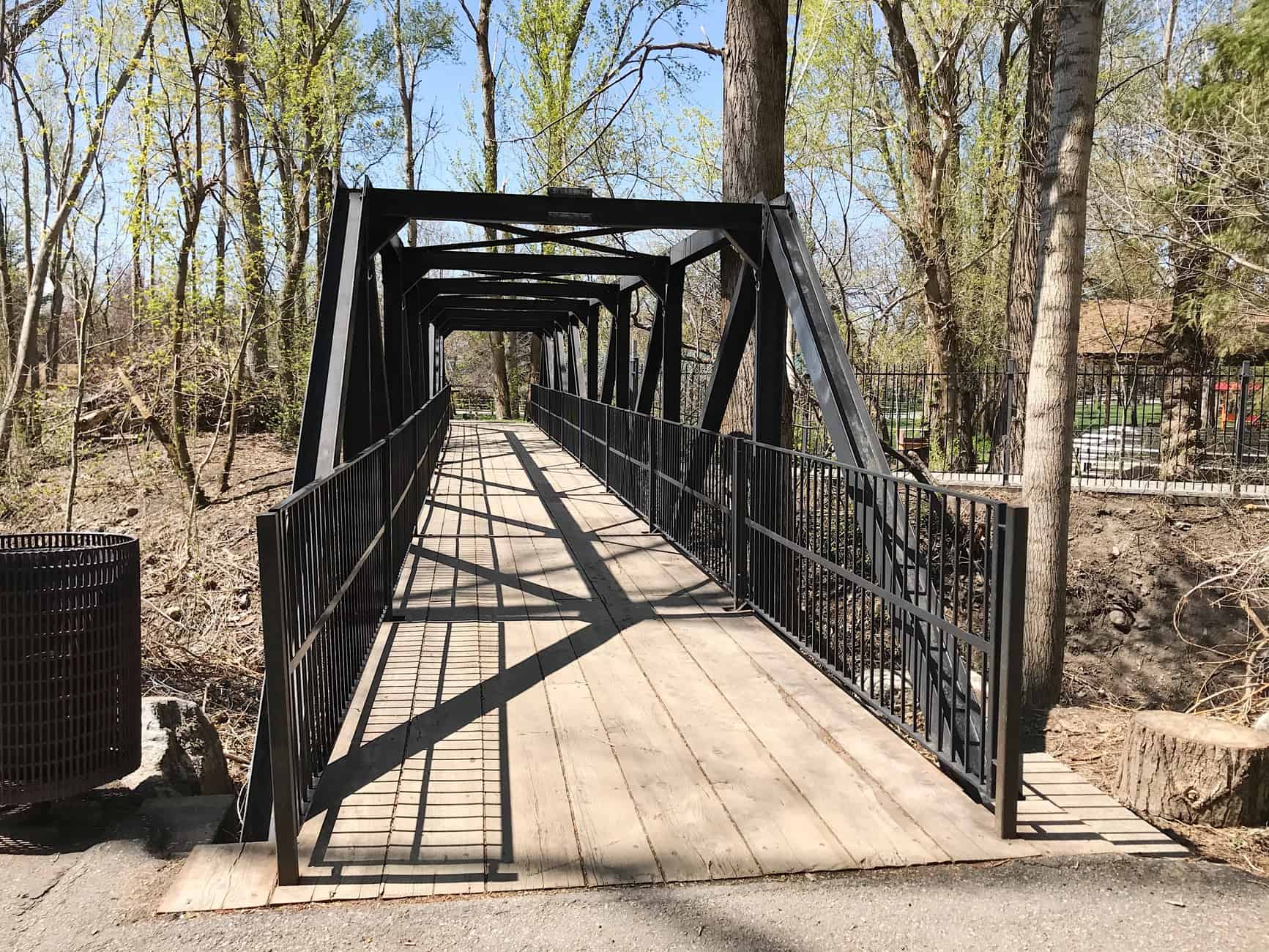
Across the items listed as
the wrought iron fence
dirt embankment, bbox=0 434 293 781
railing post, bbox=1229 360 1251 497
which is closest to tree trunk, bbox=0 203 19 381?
dirt embankment, bbox=0 434 293 781

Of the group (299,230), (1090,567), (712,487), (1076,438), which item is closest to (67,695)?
(712,487)

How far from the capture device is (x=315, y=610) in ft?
12.4

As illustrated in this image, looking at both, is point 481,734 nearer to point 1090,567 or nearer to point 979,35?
point 1090,567

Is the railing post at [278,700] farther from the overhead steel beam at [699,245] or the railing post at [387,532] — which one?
the overhead steel beam at [699,245]

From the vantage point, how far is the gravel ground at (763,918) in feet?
9.20

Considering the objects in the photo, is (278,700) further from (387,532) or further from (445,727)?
(387,532)

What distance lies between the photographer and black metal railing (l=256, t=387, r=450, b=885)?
3.10 m

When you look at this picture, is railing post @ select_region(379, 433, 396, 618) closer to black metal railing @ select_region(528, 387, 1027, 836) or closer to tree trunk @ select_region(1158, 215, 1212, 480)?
black metal railing @ select_region(528, 387, 1027, 836)

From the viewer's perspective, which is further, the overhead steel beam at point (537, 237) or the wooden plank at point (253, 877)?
the overhead steel beam at point (537, 237)

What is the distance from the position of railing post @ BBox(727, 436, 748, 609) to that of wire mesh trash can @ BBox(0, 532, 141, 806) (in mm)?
3773

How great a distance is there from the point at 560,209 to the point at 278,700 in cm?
457

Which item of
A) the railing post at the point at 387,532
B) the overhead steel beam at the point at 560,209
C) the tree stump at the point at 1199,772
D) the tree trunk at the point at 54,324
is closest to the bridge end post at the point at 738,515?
the overhead steel beam at the point at 560,209

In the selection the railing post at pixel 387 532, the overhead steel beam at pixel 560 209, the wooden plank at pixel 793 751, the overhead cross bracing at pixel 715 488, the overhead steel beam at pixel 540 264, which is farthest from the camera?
the overhead steel beam at pixel 540 264

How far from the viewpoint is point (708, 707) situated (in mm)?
4750
